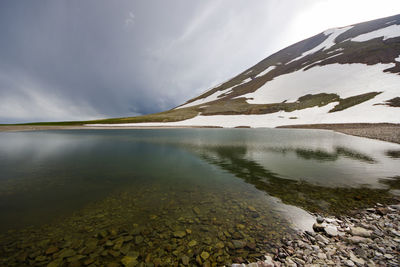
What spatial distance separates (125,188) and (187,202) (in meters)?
4.52

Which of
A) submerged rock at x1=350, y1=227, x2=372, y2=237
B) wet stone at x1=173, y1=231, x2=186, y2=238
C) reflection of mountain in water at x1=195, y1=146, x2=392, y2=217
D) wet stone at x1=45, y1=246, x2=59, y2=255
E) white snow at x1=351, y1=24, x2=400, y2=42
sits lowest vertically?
reflection of mountain in water at x1=195, y1=146, x2=392, y2=217

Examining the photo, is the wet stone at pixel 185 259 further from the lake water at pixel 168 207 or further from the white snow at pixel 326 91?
the white snow at pixel 326 91

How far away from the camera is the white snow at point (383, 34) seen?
440 feet

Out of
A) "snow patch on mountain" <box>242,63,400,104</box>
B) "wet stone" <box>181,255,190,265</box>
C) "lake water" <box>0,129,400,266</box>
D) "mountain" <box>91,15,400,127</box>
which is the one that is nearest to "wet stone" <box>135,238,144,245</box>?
"lake water" <box>0,129,400,266</box>

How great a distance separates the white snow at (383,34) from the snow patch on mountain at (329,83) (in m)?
60.9

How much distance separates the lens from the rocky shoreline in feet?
15.3

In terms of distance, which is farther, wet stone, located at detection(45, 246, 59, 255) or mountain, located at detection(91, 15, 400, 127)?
mountain, located at detection(91, 15, 400, 127)

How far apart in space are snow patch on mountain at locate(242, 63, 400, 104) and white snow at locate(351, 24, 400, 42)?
60.9 meters

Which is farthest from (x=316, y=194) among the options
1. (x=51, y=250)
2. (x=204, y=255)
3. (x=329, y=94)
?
(x=329, y=94)

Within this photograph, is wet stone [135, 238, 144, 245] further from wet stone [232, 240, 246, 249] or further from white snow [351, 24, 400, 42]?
white snow [351, 24, 400, 42]

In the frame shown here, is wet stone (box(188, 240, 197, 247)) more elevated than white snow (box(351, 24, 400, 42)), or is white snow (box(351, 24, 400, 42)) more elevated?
white snow (box(351, 24, 400, 42))

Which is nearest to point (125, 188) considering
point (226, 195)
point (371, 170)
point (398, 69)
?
point (226, 195)

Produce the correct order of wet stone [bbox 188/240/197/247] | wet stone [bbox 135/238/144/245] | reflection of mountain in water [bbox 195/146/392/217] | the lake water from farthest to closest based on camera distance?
1. reflection of mountain in water [bbox 195/146/392/217]
2. wet stone [bbox 135/238/144/245]
3. wet stone [bbox 188/240/197/247]
4. the lake water

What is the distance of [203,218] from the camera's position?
23.9ft
